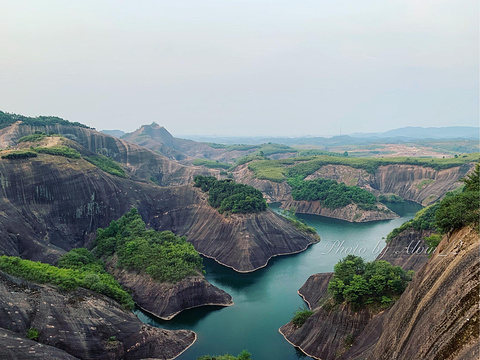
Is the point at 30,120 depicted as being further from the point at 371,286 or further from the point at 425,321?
the point at 425,321

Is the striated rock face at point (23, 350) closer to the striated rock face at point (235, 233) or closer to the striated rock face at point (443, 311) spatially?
the striated rock face at point (443, 311)

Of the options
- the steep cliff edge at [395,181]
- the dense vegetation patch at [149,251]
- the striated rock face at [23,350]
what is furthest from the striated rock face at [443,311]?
the steep cliff edge at [395,181]

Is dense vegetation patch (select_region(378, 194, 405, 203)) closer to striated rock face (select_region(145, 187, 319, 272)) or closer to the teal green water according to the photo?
the teal green water

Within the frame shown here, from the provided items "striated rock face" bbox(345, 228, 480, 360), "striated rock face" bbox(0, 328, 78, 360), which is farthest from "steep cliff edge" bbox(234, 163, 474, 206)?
"striated rock face" bbox(0, 328, 78, 360)

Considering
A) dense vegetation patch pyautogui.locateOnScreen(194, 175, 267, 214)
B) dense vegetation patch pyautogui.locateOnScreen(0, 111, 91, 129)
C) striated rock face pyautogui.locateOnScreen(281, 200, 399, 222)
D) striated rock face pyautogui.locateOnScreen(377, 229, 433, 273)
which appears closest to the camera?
striated rock face pyautogui.locateOnScreen(377, 229, 433, 273)

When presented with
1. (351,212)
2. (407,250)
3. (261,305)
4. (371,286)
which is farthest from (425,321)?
(351,212)
